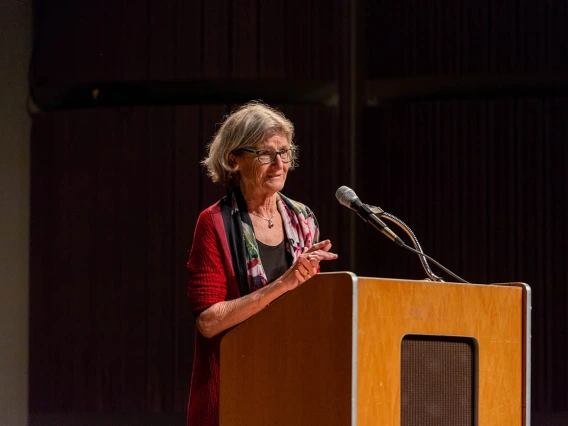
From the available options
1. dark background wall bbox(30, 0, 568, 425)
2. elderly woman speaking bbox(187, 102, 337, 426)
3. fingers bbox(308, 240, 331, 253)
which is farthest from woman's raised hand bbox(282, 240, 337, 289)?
dark background wall bbox(30, 0, 568, 425)

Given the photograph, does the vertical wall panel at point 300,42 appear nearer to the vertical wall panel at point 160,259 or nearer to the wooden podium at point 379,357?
the vertical wall panel at point 160,259

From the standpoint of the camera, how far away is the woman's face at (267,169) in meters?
1.91

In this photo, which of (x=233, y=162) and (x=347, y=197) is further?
(x=233, y=162)

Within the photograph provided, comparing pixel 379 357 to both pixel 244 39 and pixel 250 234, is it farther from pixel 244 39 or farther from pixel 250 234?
pixel 244 39

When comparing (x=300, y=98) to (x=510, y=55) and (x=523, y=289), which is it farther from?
(x=523, y=289)

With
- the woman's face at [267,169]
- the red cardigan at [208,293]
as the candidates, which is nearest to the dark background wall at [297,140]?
the woman's face at [267,169]

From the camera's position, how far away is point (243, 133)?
1921 millimetres

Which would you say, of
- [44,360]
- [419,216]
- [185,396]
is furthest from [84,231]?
[419,216]

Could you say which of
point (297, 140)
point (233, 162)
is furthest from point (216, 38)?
point (233, 162)

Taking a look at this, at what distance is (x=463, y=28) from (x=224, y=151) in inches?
72.8

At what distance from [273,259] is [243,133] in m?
0.31

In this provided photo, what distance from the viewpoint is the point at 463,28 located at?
343cm

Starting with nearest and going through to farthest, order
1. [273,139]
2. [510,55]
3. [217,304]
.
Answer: [217,304], [273,139], [510,55]

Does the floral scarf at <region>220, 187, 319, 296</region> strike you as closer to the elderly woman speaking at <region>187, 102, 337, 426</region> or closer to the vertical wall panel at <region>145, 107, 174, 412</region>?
the elderly woman speaking at <region>187, 102, 337, 426</region>
